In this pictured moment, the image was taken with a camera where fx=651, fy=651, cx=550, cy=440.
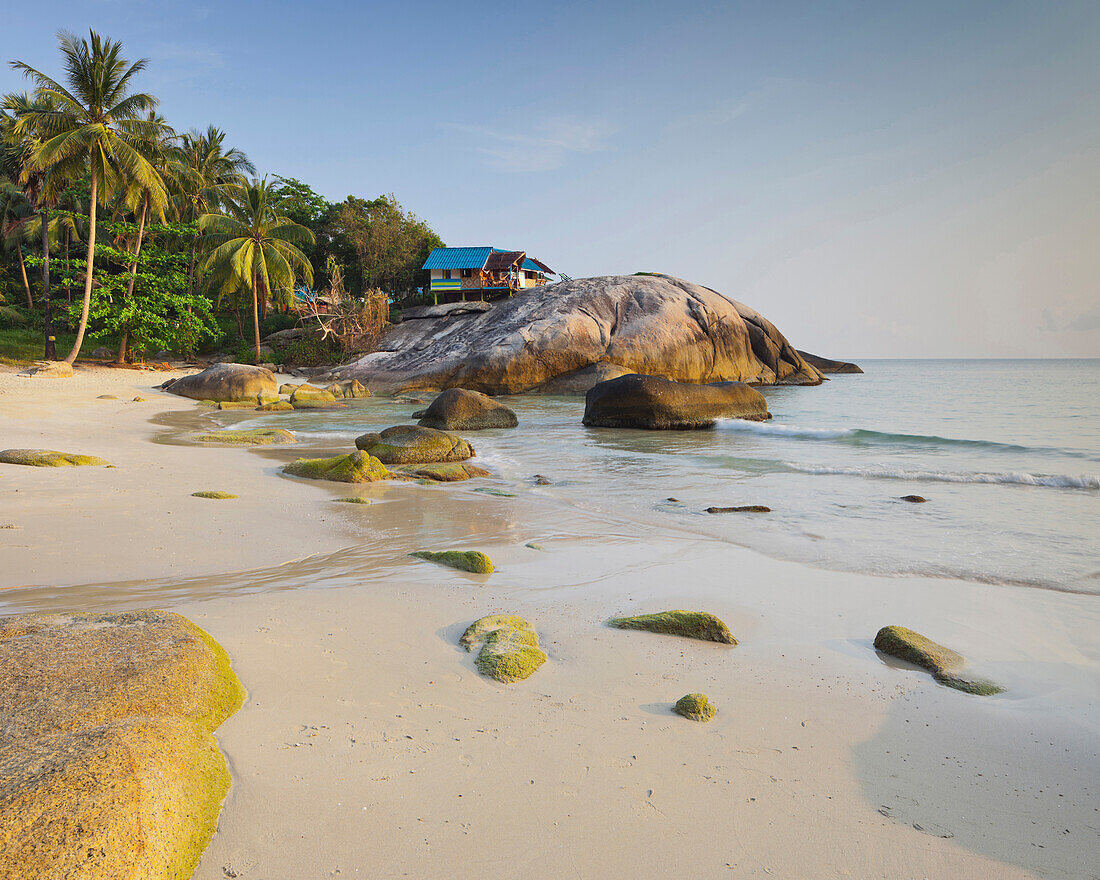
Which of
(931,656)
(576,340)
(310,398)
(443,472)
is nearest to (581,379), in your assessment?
(576,340)

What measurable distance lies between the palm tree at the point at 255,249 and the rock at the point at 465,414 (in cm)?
1901

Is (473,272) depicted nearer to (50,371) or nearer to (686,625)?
(50,371)

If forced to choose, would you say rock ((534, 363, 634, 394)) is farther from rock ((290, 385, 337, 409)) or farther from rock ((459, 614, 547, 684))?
rock ((459, 614, 547, 684))

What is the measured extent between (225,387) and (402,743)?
20123 millimetres

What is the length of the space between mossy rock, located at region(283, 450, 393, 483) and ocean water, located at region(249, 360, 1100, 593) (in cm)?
108

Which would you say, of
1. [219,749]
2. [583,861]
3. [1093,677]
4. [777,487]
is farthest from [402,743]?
[777,487]

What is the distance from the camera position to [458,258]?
36438 mm

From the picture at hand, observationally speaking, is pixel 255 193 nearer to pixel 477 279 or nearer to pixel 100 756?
pixel 477 279

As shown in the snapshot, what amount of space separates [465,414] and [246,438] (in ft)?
17.7

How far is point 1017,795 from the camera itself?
228 centimetres

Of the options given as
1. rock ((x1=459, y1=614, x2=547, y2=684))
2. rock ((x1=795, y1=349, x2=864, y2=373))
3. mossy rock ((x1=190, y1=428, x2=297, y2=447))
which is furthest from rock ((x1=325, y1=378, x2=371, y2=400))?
rock ((x1=795, y1=349, x2=864, y2=373))

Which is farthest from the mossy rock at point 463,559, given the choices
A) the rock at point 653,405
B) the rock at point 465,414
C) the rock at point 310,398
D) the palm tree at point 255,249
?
the palm tree at point 255,249

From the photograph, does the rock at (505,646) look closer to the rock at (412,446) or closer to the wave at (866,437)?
the rock at (412,446)

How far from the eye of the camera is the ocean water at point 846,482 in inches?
226
